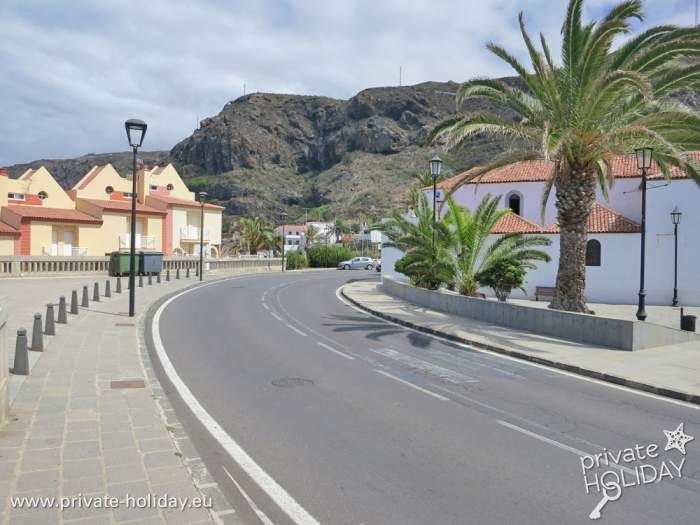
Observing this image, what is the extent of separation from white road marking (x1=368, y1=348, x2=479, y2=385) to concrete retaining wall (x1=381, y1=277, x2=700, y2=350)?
5006 millimetres

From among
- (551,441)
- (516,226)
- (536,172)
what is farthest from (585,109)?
(536,172)

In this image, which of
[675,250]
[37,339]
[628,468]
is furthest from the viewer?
[675,250]

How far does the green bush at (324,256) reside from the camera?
62.9 meters

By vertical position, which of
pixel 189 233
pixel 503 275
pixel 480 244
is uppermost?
pixel 189 233

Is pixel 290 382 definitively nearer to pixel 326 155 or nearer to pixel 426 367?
pixel 426 367

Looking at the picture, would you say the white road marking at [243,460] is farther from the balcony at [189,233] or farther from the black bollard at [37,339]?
the balcony at [189,233]

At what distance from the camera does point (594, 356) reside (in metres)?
11.3

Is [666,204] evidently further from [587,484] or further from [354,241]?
[354,241]

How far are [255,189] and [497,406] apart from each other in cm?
15233

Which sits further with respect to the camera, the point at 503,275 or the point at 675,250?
the point at 675,250

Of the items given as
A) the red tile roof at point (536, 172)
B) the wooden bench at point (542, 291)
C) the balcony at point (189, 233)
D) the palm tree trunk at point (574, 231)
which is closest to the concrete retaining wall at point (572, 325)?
the palm tree trunk at point (574, 231)

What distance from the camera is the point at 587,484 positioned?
5.12 m

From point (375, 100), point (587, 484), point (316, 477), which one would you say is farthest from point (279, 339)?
point (375, 100)

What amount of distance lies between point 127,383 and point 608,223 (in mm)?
26882
